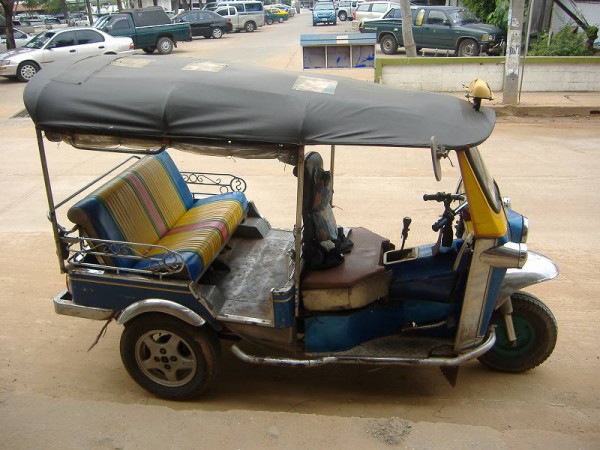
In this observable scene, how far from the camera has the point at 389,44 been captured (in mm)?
23219

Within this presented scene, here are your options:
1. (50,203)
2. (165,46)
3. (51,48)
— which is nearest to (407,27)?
(51,48)

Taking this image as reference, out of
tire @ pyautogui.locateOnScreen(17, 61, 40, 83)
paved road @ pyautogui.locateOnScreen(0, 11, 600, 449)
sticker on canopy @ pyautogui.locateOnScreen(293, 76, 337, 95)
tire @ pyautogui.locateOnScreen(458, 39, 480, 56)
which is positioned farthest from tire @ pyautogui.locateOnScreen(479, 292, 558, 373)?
tire @ pyautogui.locateOnScreen(17, 61, 40, 83)

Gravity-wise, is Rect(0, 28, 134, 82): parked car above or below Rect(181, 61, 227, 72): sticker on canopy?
below

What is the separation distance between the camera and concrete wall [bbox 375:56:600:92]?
1477 cm

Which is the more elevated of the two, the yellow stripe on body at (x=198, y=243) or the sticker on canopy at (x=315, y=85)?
the sticker on canopy at (x=315, y=85)

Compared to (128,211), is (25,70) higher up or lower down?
lower down

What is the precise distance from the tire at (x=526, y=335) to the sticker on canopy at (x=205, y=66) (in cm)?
276

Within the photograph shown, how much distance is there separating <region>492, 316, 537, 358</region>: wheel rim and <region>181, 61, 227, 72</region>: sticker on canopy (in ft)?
9.24

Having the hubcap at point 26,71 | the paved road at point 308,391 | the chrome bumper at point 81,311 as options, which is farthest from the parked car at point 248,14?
the chrome bumper at point 81,311

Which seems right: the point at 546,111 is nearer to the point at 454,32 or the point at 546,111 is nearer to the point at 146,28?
the point at 454,32

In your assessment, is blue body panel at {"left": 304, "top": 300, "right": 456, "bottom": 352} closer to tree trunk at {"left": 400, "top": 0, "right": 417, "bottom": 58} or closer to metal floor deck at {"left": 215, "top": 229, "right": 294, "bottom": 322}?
metal floor deck at {"left": 215, "top": 229, "right": 294, "bottom": 322}

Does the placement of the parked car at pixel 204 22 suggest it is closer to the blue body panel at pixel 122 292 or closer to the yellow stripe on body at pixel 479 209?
the blue body panel at pixel 122 292

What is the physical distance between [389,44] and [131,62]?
20063mm

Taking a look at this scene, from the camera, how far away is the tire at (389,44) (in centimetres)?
2302
